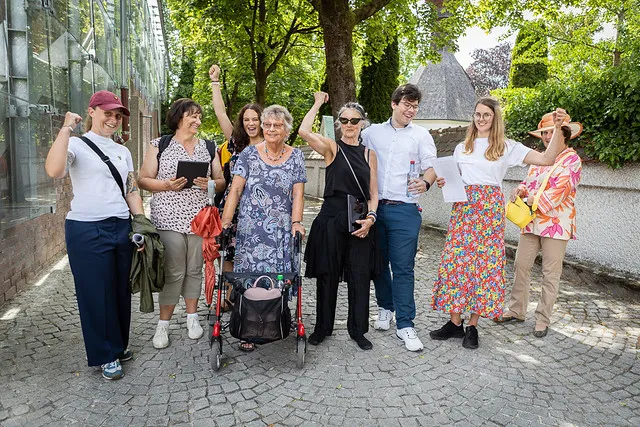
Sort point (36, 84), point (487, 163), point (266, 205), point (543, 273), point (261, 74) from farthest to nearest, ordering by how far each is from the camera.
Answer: point (261, 74)
point (36, 84)
point (543, 273)
point (487, 163)
point (266, 205)

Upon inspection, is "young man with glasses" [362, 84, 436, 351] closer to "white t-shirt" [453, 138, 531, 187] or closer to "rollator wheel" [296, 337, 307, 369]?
"white t-shirt" [453, 138, 531, 187]

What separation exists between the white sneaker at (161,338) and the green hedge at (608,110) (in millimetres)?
5861

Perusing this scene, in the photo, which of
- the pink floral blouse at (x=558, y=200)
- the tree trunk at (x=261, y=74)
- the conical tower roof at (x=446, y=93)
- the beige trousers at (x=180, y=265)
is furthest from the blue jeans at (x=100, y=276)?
the conical tower roof at (x=446, y=93)

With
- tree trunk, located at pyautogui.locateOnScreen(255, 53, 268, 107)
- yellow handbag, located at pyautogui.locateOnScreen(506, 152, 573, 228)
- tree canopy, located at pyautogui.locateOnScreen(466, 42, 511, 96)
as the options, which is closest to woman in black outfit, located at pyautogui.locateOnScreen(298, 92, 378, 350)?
yellow handbag, located at pyautogui.locateOnScreen(506, 152, 573, 228)

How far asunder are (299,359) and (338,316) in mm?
1432

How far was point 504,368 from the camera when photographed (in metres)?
3.91

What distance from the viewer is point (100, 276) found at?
3.50 meters

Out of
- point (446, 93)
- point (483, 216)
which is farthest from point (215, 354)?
point (446, 93)

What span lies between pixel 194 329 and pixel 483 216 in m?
2.74

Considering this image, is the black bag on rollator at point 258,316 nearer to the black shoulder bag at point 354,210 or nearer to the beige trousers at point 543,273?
the black shoulder bag at point 354,210

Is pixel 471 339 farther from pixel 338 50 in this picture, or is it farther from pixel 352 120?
pixel 338 50

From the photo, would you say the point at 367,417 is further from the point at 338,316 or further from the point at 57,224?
the point at 57,224

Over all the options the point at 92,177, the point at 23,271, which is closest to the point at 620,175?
the point at 92,177

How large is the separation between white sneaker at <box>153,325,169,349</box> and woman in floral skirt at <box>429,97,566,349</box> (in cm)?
251
